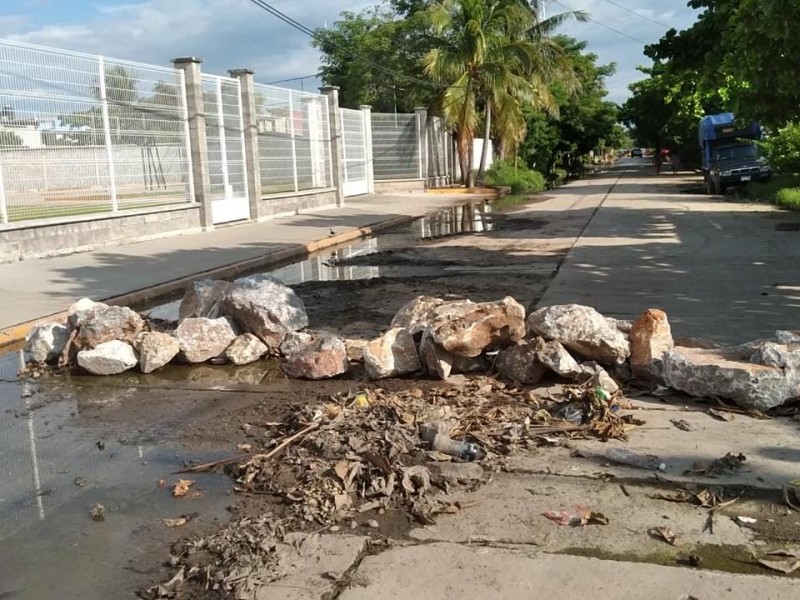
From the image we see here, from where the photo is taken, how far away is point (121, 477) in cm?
465

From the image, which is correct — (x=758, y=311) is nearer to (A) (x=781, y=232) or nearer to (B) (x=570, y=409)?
(B) (x=570, y=409)

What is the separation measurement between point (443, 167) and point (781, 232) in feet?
82.1

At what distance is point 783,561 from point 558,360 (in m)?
2.77

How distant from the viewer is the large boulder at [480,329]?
20.8ft

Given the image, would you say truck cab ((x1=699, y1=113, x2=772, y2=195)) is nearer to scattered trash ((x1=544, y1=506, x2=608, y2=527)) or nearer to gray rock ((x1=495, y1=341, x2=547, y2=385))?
gray rock ((x1=495, y1=341, x2=547, y2=385))

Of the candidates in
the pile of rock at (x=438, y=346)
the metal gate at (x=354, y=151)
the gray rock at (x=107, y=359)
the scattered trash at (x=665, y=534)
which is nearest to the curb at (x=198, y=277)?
the pile of rock at (x=438, y=346)

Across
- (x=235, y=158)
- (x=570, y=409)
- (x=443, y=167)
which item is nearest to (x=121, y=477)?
(x=570, y=409)

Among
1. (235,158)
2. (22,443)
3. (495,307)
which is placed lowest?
(22,443)

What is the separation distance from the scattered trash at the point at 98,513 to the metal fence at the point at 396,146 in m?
31.3

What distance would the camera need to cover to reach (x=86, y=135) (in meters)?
14.8

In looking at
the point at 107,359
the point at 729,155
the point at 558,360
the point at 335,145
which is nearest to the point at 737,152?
the point at 729,155

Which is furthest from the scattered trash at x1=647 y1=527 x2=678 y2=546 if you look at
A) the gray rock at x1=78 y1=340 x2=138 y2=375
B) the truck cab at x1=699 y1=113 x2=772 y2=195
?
the truck cab at x1=699 y1=113 x2=772 y2=195

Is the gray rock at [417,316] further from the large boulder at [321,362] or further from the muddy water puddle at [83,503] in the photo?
the muddy water puddle at [83,503]

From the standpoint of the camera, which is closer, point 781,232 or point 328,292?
point 328,292
